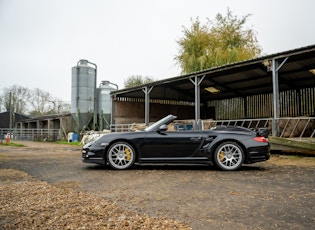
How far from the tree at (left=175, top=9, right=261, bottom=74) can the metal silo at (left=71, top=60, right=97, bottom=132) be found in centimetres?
877

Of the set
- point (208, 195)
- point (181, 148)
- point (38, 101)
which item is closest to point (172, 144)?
point (181, 148)

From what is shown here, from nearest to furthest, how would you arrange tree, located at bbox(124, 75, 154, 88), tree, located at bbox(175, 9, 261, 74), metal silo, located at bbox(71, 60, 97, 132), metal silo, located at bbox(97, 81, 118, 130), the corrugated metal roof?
the corrugated metal roof < metal silo, located at bbox(71, 60, 97, 132) < metal silo, located at bbox(97, 81, 118, 130) < tree, located at bbox(175, 9, 261, 74) < tree, located at bbox(124, 75, 154, 88)

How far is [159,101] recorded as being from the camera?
20.4 meters

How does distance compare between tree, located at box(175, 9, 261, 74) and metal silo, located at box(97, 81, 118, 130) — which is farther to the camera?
tree, located at box(175, 9, 261, 74)

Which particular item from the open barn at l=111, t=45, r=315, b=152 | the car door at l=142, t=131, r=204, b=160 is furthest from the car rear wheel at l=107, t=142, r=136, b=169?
the open barn at l=111, t=45, r=315, b=152

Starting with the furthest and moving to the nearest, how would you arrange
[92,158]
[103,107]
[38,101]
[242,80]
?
[38,101] < [103,107] < [242,80] < [92,158]

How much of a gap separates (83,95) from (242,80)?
1356cm

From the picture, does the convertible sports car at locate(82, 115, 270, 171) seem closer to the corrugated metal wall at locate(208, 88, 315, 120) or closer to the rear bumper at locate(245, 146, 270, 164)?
the rear bumper at locate(245, 146, 270, 164)

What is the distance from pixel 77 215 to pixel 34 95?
56389mm

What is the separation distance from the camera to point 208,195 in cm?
360

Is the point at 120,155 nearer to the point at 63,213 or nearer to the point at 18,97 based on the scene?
the point at 63,213

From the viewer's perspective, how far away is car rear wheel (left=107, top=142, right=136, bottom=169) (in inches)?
241

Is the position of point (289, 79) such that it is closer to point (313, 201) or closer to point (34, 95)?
point (313, 201)

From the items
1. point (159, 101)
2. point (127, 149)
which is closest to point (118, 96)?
point (159, 101)
